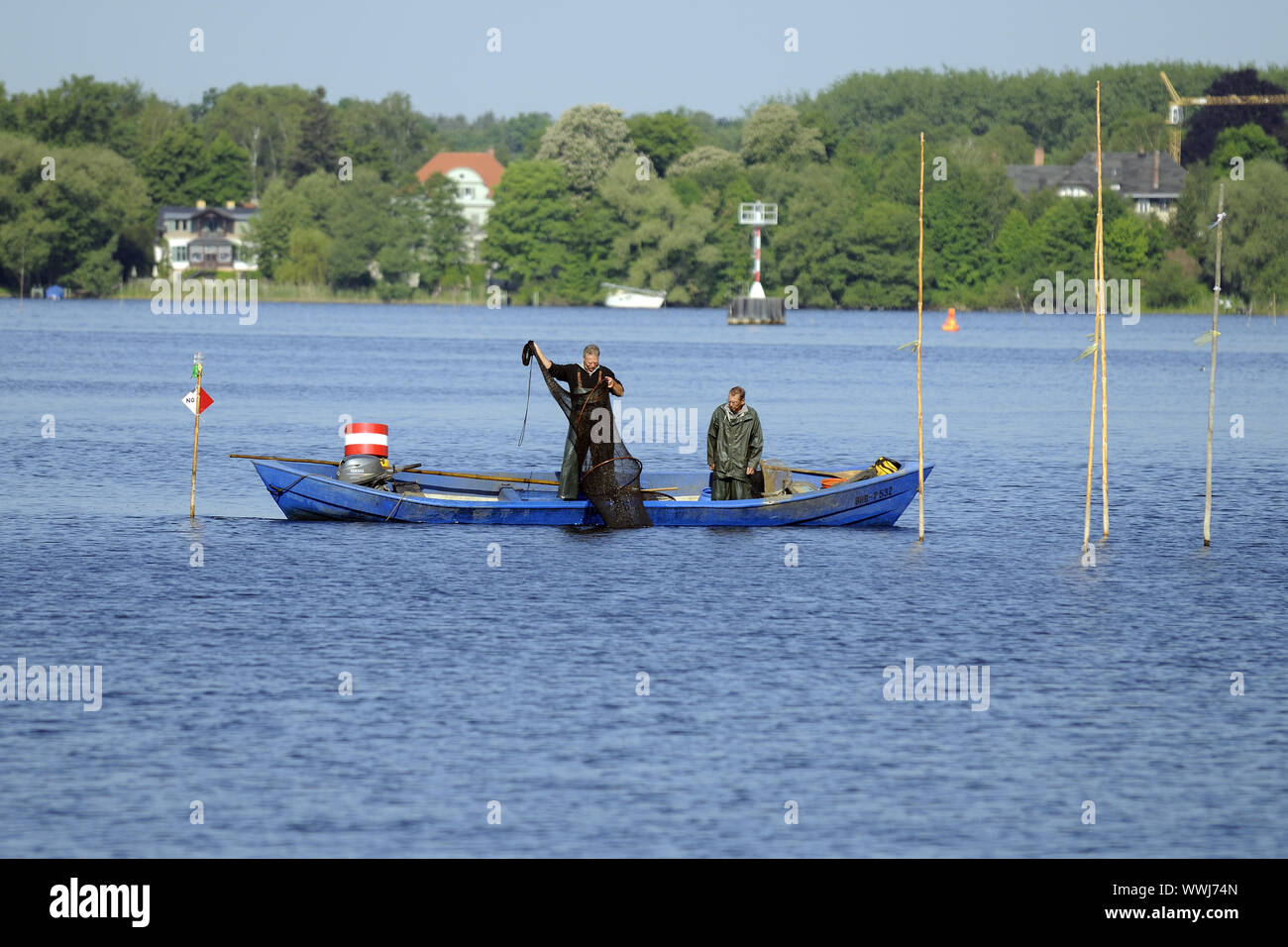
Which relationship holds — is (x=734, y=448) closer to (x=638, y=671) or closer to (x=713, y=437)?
(x=713, y=437)

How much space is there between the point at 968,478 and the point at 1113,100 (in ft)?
534

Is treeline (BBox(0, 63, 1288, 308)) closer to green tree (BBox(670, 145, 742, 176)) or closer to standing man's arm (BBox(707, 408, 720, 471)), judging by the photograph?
green tree (BBox(670, 145, 742, 176))

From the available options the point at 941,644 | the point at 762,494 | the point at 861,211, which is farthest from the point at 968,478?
the point at 861,211

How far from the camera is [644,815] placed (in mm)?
13367

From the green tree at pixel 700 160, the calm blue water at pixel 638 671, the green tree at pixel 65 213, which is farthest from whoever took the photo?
the green tree at pixel 700 160

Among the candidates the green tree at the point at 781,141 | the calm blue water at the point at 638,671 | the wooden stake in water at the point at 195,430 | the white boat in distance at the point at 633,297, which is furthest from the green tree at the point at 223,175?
the wooden stake in water at the point at 195,430

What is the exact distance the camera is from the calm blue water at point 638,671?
1331 cm

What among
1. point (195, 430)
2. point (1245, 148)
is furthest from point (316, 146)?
point (195, 430)

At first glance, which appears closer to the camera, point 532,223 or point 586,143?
point 532,223

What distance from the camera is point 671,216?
148750 millimetres

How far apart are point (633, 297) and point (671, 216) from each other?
334 inches

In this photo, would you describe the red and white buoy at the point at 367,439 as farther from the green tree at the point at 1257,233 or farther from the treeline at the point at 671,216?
the treeline at the point at 671,216

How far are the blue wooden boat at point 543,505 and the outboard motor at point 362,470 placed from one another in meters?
0.25
